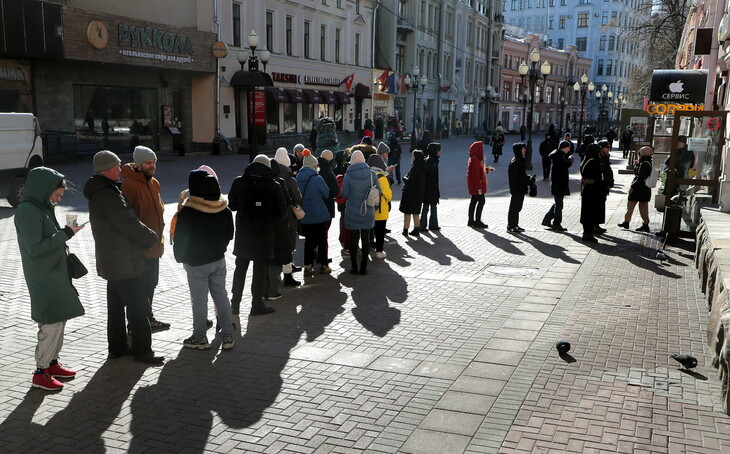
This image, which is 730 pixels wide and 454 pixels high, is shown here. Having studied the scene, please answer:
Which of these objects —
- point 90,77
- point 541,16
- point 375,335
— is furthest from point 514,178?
point 541,16

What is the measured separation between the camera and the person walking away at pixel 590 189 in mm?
12156

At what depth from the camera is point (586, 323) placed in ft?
24.6

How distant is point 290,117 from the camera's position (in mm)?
38500

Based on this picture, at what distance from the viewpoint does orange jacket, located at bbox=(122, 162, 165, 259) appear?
6617mm

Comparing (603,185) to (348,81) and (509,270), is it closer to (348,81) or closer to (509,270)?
(509,270)

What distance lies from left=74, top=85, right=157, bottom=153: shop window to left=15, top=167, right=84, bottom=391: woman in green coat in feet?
73.7

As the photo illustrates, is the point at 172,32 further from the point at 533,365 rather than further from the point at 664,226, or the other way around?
the point at 533,365

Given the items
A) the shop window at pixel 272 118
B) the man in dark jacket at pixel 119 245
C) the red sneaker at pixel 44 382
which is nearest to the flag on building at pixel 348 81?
the shop window at pixel 272 118

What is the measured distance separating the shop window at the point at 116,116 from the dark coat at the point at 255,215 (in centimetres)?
2122

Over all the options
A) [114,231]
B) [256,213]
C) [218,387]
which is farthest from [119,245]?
[256,213]

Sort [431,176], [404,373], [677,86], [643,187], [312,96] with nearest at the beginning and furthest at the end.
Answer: [404,373] < [431,176] < [643,187] < [677,86] < [312,96]

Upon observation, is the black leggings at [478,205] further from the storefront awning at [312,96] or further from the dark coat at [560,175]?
the storefront awning at [312,96]

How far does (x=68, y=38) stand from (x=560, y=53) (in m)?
77.1

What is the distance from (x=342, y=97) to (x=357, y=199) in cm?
3428
